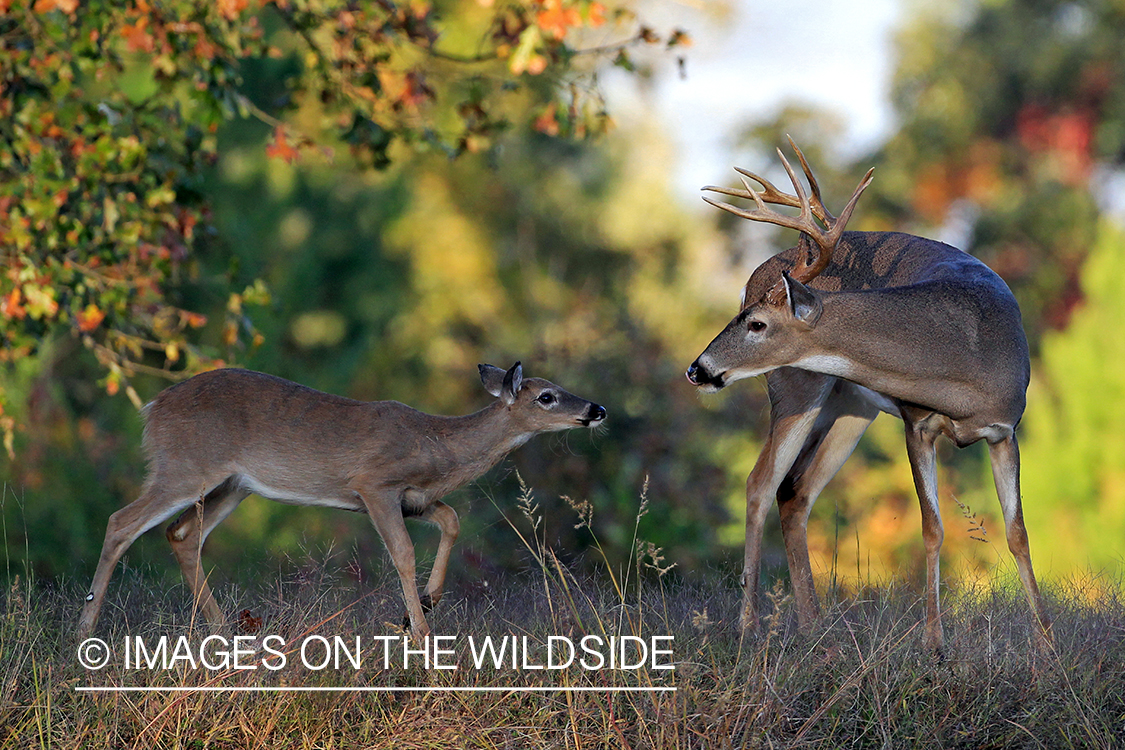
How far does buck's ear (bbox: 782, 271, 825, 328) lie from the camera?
5590 mm

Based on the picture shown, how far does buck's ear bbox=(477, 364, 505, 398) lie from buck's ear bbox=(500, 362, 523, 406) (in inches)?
1.5

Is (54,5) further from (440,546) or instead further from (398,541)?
(440,546)

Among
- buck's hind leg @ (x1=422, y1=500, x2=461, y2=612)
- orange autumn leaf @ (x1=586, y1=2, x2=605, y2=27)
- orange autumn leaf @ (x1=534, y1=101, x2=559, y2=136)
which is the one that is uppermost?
orange autumn leaf @ (x1=586, y1=2, x2=605, y2=27)

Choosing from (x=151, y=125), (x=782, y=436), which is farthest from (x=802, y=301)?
(x=151, y=125)

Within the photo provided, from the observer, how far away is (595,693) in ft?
15.0

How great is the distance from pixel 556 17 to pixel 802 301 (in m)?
1.68

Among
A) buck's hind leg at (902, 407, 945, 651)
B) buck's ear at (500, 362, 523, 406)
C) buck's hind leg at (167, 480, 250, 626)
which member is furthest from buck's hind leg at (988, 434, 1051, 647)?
buck's hind leg at (167, 480, 250, 626)

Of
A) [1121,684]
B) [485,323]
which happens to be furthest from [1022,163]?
[1121,684]

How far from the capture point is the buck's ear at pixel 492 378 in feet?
21.0

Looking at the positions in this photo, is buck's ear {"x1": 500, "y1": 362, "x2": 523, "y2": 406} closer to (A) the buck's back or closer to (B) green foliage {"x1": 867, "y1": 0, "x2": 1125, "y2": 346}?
(A) the buck's back

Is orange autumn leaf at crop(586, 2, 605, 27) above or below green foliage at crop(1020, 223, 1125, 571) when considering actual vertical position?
above

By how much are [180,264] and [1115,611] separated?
17.9 ft

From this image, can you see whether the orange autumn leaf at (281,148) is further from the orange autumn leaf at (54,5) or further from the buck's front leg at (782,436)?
the buck's front leg at (782,436)

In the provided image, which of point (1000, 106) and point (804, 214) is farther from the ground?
point (1000, 106)
